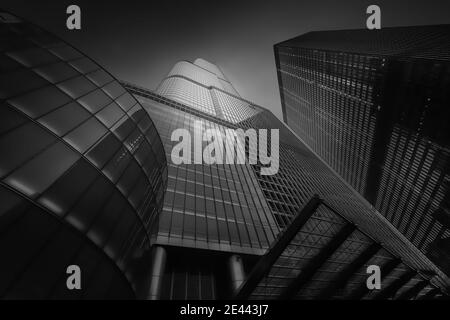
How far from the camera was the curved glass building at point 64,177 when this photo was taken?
26.9ft

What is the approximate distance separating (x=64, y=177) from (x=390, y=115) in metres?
96.4

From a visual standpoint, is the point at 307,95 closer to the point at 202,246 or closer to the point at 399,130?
the point at 399,130

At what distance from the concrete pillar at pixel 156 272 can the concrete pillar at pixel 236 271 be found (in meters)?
5.60

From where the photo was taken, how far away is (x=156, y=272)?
18.4 metres

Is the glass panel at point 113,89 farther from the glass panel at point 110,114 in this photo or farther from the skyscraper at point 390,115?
the skyscraper at point 390,115

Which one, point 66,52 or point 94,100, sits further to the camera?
point 66,52

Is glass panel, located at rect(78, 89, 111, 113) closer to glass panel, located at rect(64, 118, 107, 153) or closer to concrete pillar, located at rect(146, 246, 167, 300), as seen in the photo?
glass panel, located at rect(64, 118, 107, 153)

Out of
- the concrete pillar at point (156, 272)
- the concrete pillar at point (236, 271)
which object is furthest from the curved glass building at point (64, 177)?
the concrete pillar at point (236, 271)

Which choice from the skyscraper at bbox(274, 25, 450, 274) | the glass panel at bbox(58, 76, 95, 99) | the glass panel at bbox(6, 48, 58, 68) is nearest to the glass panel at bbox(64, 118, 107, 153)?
the glass panel at bbox(58, 76, 95, 99)

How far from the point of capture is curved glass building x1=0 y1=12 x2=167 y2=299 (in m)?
8.20

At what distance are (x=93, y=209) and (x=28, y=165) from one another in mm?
2963

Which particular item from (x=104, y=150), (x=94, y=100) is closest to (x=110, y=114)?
(x=94, y=100)

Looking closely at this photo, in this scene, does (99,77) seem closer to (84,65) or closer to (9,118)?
(84,65)
